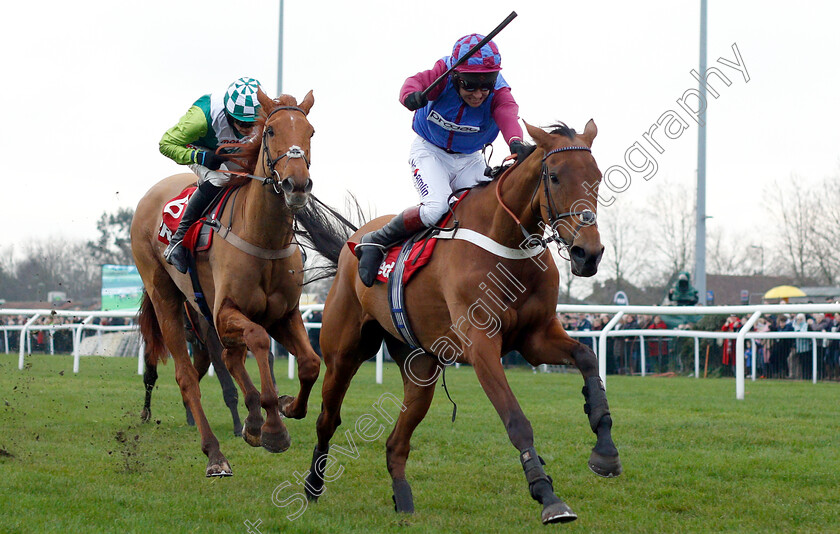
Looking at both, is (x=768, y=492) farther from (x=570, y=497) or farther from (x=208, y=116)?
(x=208, y=116)

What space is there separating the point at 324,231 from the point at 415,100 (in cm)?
203

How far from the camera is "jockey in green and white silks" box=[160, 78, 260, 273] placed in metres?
5.92

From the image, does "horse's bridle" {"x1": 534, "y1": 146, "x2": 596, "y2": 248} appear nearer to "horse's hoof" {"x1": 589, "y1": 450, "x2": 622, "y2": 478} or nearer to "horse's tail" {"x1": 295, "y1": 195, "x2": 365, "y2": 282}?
"horse's hoof" {"x1": 589, "y1": 450, "x2": 622, "y2": 478}

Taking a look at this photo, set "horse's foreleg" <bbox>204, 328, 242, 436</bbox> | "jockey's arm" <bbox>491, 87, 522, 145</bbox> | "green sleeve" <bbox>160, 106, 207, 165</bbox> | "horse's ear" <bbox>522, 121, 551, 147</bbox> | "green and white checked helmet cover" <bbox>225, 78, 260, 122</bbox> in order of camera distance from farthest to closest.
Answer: "horse's foreleg" <bbox>204, 328, 242, 436</bbox>
"green sleeve" <bbox>160, 106, 207, 165</bbox>
"green and white checked helmet cover" <bbox>225, 78, 260, 122</bbox>
"jockey's arm" <bbox>491, 87, 522, 145</bbox>
"horse's ear" <bbox>522, 121, 551, 147</bbox>

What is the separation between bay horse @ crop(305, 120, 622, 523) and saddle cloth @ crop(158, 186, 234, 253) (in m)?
1.33

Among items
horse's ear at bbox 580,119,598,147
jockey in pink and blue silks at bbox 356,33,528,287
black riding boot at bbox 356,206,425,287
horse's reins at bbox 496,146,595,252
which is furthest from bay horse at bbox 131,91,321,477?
horse's ear at bbox 580,119,598,147

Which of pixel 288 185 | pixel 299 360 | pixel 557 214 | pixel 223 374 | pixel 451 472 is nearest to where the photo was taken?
pixel 557 214

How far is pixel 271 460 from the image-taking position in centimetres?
628

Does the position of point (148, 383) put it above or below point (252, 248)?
below

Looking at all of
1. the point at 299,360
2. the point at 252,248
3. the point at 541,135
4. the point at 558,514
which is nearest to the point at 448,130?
the point at 541,135

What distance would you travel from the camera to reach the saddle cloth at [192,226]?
589cm

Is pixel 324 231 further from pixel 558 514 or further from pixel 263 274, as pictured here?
pixel 558 514

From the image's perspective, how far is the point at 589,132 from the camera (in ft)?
13.4

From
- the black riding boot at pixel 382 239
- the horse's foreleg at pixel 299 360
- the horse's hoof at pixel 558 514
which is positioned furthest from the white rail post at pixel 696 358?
the horse's hoof at pixel 558 514
